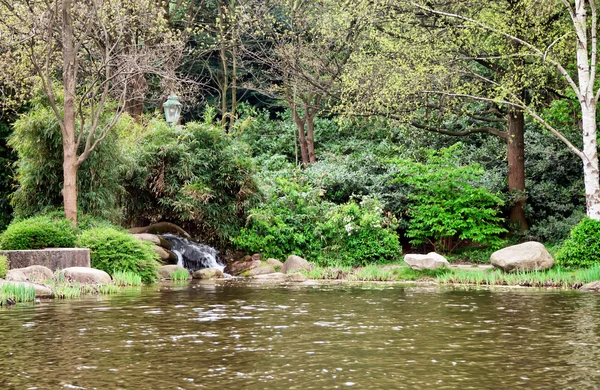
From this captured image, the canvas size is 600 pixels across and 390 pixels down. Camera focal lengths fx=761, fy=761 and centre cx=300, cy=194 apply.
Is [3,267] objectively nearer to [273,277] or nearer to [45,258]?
[45,258]

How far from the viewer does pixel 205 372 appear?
736 centimetres

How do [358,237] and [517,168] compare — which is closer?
[358,237]

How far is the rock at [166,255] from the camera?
20.8 meters

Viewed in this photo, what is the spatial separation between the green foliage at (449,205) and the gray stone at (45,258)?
1011 cm

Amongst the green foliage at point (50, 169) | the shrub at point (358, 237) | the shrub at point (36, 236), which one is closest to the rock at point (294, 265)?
the shrub at point (358, 237)

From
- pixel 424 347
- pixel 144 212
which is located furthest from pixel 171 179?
pixel 424 347

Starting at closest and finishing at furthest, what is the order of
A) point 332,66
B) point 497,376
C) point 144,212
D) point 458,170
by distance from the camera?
point 497,376 → point 458,170 → point 144,212 → point 332,66

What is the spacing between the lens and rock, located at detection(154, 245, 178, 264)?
818 inches

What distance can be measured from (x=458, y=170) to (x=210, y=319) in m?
12.5

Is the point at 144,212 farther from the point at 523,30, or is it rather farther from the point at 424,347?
Answer: the point at 424,347

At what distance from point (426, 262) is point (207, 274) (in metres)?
5.88

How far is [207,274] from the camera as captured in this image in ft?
67.5

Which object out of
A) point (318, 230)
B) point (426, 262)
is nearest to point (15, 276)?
point (318, 230)

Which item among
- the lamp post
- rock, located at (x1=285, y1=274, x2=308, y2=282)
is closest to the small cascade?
rock, located at (x1=285, y1=274, x2=308, y2=282)
